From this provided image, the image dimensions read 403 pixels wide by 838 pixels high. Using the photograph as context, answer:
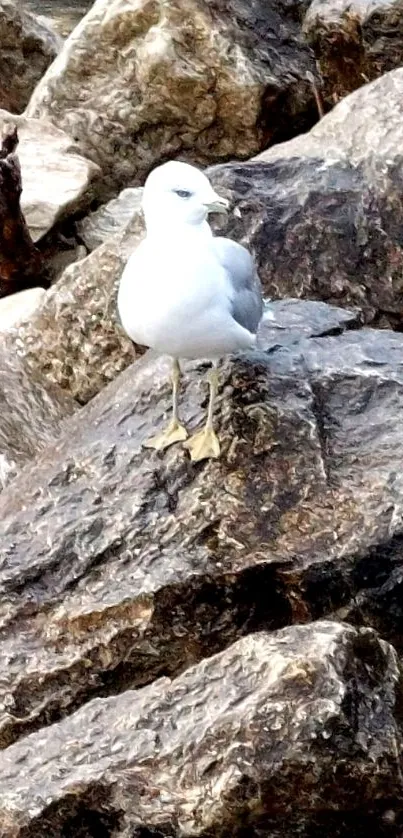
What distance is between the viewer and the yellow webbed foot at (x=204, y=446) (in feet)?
14.7

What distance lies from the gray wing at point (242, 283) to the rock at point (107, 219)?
11.8 ft

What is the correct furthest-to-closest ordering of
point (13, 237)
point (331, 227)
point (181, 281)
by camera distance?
1. point (13, 237)
2. point (331, 227)
3. point (181, 281)

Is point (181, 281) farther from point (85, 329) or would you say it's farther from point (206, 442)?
point (85, 329)

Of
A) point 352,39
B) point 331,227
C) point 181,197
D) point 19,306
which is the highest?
point 181,197

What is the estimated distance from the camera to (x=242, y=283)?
178 inches

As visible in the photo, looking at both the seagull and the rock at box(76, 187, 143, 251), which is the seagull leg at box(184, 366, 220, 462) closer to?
the seagull

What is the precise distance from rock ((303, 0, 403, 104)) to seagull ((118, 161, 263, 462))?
4622mm

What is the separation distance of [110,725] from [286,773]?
57 cm

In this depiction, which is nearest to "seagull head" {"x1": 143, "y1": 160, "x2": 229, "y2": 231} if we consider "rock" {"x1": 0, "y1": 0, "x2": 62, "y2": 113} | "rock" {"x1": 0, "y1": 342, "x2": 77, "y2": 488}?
"rock" {"x1": 0, "y1": 342, "x2": 77, "y2": 488}

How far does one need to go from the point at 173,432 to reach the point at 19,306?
2.93 m

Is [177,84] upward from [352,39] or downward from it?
upward

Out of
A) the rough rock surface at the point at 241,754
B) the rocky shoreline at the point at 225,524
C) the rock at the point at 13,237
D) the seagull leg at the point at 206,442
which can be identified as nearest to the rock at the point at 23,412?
the rocky shoreline at the point at 225,524

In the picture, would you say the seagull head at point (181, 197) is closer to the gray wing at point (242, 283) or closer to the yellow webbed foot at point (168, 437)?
the gray wing at point (242, 283)

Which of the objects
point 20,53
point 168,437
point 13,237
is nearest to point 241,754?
point 168,437
